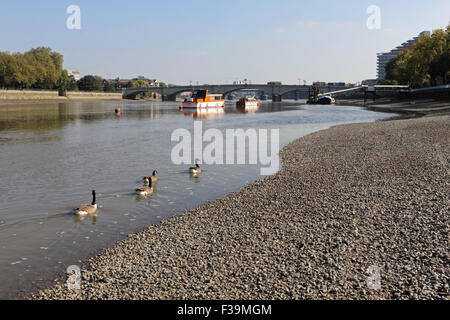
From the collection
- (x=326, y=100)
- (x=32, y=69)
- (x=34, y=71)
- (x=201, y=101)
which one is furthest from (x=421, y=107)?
(x=34, y=71)

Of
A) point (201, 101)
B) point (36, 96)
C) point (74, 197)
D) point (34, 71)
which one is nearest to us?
point (74, 197)

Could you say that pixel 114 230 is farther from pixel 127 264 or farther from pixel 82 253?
→ pixel 127 264

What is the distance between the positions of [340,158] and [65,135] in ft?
73.2

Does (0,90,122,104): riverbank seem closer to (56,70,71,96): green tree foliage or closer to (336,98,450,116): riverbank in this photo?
(56,70,71,96): green tree foliage

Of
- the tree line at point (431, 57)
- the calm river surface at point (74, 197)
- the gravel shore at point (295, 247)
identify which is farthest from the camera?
the tree line at point (431, 57)

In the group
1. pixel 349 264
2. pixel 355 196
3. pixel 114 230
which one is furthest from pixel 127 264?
pixel 355 196

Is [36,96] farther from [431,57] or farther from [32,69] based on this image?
[431,57]

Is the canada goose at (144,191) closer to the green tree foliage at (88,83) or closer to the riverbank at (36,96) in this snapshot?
the riverbank at (36,96)

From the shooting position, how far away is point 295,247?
24.4 ft

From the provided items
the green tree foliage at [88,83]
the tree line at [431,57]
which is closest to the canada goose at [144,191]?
the tree line at [431,57]

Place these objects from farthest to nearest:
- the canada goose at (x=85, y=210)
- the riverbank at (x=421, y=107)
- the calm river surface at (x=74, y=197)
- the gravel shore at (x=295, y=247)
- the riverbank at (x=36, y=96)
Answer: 1. the riverbank at (x=36, y=96)
2. the riverbank at (x=421, y=107)
3. the canada goose at (x=85, y=210)
4. the calm river surface at (x=74, y=197)
5. the gravel shore at (x=295, y=247)

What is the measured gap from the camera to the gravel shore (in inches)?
234

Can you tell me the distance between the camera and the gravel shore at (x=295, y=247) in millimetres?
5949

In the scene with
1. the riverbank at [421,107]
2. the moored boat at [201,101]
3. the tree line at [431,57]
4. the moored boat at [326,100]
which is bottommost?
the riverbank at [421,107]
